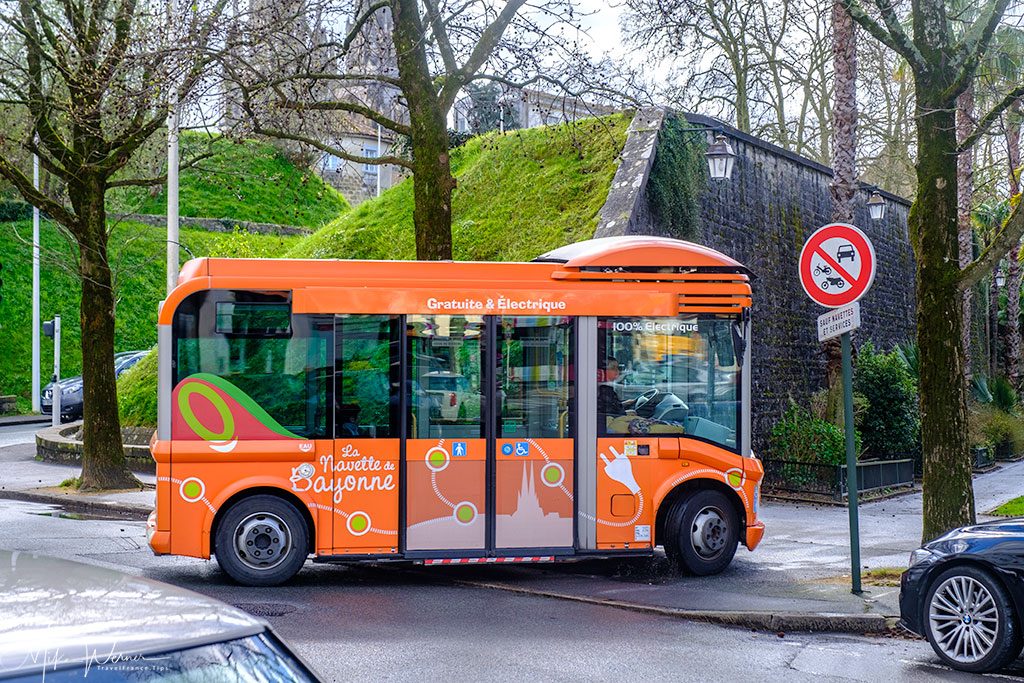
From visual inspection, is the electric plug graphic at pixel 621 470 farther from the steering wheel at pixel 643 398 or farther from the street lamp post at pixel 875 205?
the street lamp post at pixel 875 205

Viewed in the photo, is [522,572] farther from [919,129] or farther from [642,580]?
[919,129]

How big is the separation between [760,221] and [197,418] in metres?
16.7

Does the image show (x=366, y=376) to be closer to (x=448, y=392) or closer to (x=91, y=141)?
(x=448, y=392)

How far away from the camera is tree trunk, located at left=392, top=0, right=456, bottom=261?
45.0ft

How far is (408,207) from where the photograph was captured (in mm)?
25984

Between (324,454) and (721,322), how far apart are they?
3.93 m

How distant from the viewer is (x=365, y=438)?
1035 centimetres

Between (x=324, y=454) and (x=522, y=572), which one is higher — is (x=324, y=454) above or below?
above

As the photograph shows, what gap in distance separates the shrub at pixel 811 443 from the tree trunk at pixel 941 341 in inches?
347

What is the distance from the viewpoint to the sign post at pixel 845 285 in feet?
33.3

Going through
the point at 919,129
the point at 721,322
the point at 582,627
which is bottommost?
the point at 582,627

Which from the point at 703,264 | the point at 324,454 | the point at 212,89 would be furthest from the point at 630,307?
the point at 212,89

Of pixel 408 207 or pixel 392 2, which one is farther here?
pixel 408 207

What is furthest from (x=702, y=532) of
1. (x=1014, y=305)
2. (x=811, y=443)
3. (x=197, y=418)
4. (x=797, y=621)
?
(x=1014, y=305)
